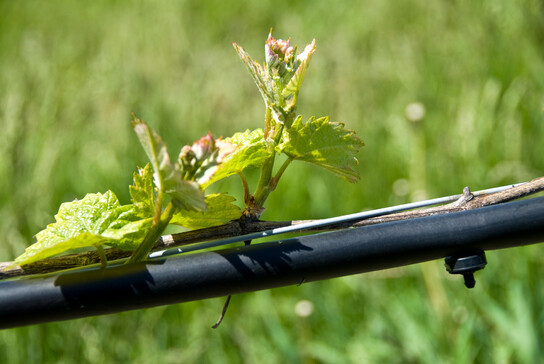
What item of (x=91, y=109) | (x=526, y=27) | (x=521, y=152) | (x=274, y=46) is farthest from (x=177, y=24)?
(x=274, y=46)

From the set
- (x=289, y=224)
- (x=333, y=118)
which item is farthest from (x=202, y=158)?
(x=333, y=118)

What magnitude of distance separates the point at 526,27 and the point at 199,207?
7.34ft

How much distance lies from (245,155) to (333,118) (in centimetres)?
208

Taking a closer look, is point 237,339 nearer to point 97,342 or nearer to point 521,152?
point 97,342

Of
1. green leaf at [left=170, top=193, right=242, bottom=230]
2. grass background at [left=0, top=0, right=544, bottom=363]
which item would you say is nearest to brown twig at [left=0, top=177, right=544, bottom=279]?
green leaf at [left=170, top=193, right=242, bottom=230]

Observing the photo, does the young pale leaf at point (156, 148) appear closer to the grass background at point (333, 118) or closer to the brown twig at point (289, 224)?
the brown twig at point (289, 224)

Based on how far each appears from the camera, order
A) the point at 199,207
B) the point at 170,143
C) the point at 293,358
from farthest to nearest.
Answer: the point at 170,143 → the point at 293,358 → the point at 199,207

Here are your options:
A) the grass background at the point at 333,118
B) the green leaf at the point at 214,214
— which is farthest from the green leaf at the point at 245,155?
the grass background at the point at 333,118

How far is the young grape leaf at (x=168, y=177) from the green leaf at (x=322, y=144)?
122 millimetres

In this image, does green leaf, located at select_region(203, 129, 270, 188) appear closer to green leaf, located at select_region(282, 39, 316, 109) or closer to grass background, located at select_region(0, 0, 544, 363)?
green leaf, located at select_region(282, 39, 316, 109)

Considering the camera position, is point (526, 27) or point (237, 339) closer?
point (237, 339)

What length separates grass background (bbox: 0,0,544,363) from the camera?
1.53 m

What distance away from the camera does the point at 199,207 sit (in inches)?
17.7

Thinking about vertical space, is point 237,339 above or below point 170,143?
below
